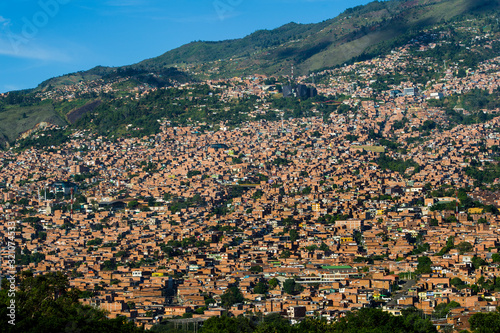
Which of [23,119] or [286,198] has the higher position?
[23,119]

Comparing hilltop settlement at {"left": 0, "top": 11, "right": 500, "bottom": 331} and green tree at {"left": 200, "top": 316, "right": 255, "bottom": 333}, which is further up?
hilltop settlement at {"left": 0, "top": 11, "right": 500, "bottom": 331}

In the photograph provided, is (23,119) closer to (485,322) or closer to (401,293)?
(401,293)

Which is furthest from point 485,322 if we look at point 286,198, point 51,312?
point 286,198

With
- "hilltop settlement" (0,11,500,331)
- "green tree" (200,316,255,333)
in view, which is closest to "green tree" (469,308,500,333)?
"hilltop settlement" (0,11,500,331)

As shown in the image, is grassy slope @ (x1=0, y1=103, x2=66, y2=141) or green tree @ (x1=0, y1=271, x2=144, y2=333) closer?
green tree @ (x1=0, y1=271, x2=144, y2=333)

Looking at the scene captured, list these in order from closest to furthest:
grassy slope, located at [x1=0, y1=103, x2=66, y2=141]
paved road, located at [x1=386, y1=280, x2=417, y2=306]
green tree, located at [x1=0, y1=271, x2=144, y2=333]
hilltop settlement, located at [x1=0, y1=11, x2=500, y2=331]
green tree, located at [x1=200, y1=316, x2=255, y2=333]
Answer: green tree, located at [x1=0, y1=271, x2=144, y2=333]
green tree, located at [x1=200, y1=316, x2=255, y2=333]
paved road, located at [x1=386, y1=280, x2=417, y2=306]
hilltop settlement, located at [x1=0, y1=11, x2=500, y2=331]
grassy slope, located at [x1=0, y1=103, x2=66, y2=141]

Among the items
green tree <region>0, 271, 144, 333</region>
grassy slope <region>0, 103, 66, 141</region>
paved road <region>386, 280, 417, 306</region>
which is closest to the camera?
green tree <region>0, 271, 144, 333</region>

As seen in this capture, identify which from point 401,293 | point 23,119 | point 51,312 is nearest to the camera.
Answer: point 51,312

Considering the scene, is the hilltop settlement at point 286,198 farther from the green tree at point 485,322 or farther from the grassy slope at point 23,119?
the grassy slope at point 23,119

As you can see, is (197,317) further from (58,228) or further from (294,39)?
(294,39)

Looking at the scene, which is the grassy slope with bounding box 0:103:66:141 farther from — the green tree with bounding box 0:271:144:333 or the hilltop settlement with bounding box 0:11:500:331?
the green tree with bounding box 0:271:144:333

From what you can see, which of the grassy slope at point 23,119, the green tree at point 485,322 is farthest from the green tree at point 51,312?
the grassy slope at point 23,119
